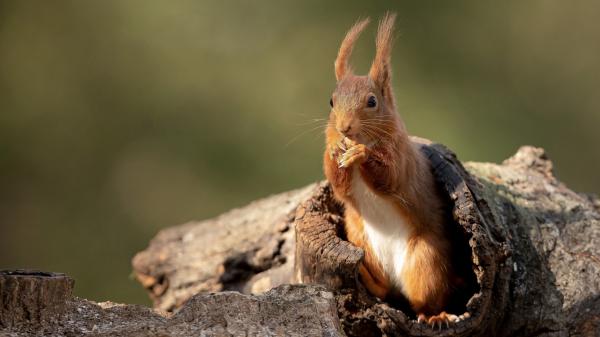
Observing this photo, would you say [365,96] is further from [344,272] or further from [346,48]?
[344,272]

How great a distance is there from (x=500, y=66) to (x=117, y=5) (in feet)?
8.65

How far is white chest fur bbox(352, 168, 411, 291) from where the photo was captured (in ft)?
8.21

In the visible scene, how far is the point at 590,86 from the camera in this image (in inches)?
221

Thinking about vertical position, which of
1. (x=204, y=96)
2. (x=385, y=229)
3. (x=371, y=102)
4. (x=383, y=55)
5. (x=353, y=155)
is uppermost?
(x=204, y=96)

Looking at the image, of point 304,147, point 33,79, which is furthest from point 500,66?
A: point 33,79

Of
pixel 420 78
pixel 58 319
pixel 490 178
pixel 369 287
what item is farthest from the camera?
pixel 420 78

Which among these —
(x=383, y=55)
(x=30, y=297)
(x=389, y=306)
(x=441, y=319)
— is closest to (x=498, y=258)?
(x=441, y=319)

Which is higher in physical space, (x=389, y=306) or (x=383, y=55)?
(x=383, y=55)

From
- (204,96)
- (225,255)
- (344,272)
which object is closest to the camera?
(344,272)

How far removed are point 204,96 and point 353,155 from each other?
342 cm

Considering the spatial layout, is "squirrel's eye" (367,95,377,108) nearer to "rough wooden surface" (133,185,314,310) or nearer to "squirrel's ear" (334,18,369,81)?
"squirrel's ear" (334,18,369,81)

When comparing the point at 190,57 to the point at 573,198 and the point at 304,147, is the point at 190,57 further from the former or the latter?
the point at 573,198

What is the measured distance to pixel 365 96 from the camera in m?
2.41

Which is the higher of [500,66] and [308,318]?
[500,66]
